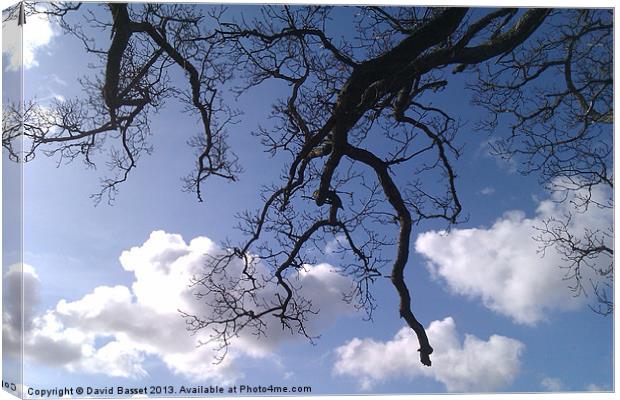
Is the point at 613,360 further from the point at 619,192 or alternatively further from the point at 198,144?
the point at 198,144

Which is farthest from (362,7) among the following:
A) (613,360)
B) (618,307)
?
(613,360)

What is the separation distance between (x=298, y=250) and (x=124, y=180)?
120 cm

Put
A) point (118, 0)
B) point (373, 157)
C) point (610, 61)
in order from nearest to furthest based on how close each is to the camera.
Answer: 1. point (118, 0)
2. point (610, 61)
3. point (373, 157)

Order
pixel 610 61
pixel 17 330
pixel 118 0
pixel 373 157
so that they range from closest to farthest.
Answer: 1. pixel 17 330
2. pixel 118 0
3. pixel 610 61
4. pixel 373 157

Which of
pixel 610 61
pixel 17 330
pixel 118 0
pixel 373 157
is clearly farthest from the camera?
pixel 373 157

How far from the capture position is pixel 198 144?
3582mm

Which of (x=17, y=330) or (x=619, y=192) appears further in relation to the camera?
(x=619, y=192)

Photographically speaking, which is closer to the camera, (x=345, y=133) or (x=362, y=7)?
(x=362, y=7)

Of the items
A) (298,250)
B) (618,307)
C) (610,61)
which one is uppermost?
(610,61)

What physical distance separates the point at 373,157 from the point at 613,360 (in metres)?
1.94

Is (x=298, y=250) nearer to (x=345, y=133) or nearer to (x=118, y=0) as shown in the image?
(x=345, y=133)

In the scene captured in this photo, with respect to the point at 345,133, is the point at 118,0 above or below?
above

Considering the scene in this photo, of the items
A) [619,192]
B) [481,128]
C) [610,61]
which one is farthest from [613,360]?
[610,61]

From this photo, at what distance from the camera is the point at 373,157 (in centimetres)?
377
